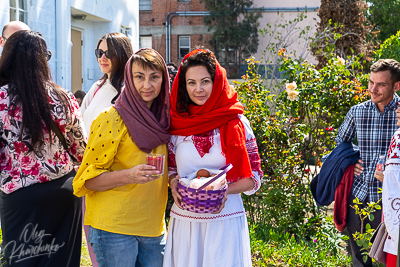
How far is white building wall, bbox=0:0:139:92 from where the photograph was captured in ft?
23.6

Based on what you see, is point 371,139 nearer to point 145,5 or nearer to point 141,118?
point 141,118

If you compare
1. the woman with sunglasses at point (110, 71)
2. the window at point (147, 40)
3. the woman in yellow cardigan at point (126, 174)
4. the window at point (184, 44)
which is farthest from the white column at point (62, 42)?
the window at point (147, 40)

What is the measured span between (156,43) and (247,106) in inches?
782

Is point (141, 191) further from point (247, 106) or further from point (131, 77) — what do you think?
point (247, 106)

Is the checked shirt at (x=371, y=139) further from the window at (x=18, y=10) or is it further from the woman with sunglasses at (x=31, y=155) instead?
the window at (x=18, y=10)

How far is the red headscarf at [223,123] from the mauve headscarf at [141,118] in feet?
0.41

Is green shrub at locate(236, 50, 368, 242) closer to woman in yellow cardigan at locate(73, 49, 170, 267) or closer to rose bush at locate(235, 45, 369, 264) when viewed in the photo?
rose bush at locate(235, 45, 369, 264)

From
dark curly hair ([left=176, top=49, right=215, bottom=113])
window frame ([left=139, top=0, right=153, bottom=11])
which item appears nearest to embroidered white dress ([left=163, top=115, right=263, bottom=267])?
dark curly hair ([left=176, top=49, right=215, bottom=113])

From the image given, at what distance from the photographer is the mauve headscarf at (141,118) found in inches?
89.4

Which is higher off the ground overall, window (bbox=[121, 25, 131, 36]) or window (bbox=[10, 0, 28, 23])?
window (bbox=[121, 25, 131, 36])

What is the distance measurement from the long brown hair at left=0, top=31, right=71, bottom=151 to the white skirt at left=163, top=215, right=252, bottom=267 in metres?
1.04

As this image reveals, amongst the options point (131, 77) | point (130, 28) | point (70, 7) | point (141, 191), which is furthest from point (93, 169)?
point (130, 28)

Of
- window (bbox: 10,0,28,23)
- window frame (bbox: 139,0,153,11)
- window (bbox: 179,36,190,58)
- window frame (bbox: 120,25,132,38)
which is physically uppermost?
window frame (bbox: 139,0,153,11)

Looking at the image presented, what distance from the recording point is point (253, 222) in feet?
15.3
